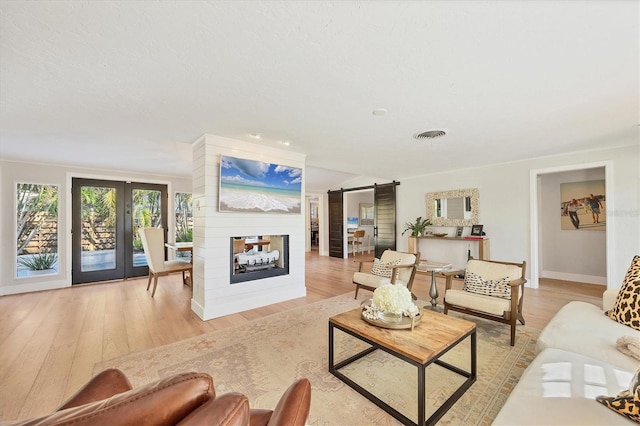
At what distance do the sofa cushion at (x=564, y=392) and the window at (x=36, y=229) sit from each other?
692cm

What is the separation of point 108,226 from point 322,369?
557cm

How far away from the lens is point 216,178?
11.1 feet

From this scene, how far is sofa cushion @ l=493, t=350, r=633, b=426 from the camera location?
43.8 inches

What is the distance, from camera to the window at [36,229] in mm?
4628

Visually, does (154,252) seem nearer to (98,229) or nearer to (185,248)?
(185,248)

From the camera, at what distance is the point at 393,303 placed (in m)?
1.99

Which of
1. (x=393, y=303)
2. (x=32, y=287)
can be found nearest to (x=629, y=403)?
(x=393, y=303)

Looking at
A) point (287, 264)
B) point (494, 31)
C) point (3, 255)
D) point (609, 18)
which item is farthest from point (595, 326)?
point (3, 255)

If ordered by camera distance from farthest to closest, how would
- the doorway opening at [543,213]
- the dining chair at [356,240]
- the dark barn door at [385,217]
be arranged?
the dining chair at [356,240] → the dark barn door at [385,217] → the doorway opening at [543,213]

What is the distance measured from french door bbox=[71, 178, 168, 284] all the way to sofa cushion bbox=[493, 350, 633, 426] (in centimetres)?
661

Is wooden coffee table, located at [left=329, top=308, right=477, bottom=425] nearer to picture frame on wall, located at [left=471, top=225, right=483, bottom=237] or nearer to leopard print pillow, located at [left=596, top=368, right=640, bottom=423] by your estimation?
leopard print pillow, located at [left=596, top=368, right=640, bottom=423]

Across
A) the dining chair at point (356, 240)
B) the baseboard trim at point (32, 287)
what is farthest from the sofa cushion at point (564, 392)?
the dining chair at point (356, 240)

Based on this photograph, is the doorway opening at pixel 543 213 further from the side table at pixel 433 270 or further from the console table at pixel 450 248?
the side table at pixel 433 270

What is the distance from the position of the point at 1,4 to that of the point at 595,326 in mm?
4212
